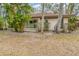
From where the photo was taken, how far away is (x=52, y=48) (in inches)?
101

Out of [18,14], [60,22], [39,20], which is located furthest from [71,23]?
[18,14]

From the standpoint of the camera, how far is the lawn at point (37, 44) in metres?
2.56

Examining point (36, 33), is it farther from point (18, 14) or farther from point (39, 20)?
point (18, 14)

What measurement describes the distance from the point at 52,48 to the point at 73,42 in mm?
254

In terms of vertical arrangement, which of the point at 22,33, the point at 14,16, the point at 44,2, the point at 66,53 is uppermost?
the point at 44,2

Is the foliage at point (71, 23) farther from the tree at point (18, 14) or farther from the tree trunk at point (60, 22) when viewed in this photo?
the tree at point (18, 14)

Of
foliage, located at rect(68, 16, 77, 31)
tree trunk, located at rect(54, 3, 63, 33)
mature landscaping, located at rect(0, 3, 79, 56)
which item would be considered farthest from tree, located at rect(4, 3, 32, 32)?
foliage, located at rect(68, 16, 77, 31)

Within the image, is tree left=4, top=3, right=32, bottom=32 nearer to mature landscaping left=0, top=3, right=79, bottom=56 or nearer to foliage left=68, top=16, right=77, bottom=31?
mature landscaping left=0, top=3, right=79, bottom=56

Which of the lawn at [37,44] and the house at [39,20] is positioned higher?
the house at [39,20]

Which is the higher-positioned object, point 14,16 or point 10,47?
point 14,16

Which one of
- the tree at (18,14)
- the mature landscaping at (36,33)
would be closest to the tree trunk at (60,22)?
the mature landscaping at (36,33)

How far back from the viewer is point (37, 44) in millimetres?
2578

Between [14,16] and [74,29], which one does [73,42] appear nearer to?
[74,29]

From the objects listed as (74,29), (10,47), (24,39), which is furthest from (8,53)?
(74,29)
